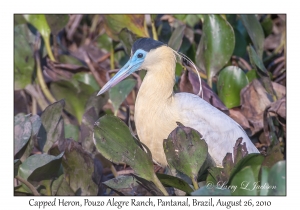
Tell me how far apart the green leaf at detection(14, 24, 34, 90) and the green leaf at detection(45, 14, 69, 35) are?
8.6 inches

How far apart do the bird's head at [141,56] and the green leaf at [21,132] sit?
496 mm

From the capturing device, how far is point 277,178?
2840 mm

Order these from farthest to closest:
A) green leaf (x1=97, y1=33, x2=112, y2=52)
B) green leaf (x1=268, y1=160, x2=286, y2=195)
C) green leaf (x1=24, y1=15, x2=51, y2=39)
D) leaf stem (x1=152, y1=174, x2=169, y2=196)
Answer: green leaf (x1=97, y1=33, x2=112, y2=52)
green leaf (x1=24, y1=15, x2=51, y2=39)
leaf stem (x1=152, y1=174, x2=169, y2=196)
green leaf (x1=268, y1=160, x2=286, y2=195)

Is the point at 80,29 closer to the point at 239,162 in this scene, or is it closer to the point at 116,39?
the point at 116,39

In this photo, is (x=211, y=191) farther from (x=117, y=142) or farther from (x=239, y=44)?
(x=239, y=44)

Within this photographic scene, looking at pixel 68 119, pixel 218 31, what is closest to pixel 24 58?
pixel 68 119

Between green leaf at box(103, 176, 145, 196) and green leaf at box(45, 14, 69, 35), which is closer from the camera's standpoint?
green leaf at box(103, 176, 145, 196)

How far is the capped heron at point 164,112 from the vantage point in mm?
3666

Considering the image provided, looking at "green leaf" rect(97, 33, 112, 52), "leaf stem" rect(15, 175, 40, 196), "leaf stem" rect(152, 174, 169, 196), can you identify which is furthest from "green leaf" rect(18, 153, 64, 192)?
"green leaf" rect(97, 33, 112, 52)

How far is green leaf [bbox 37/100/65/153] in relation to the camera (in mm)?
3812

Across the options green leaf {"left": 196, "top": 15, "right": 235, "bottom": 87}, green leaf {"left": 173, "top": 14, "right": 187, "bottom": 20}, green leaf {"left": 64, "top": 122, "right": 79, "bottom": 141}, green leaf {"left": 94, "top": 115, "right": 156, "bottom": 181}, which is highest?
green leaf {"left": 173, "top": 14, "right": 187, "bottom": 20}

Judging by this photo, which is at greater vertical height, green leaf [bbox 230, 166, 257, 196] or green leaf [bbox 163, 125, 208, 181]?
green leaf [bbox 163, 125, 208, 181]

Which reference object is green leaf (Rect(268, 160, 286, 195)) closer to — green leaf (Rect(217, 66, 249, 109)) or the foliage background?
the foliage background
